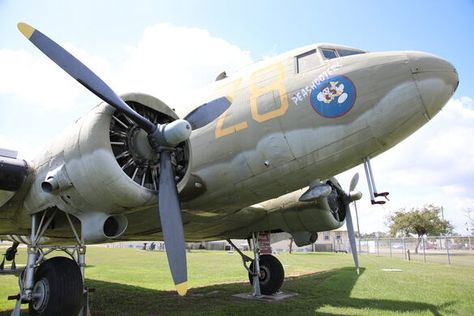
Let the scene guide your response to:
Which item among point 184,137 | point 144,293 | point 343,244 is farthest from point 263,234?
point 343,244

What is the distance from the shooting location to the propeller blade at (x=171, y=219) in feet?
18.7

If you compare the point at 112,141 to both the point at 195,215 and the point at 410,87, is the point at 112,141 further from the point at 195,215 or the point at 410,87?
the point at 410,87

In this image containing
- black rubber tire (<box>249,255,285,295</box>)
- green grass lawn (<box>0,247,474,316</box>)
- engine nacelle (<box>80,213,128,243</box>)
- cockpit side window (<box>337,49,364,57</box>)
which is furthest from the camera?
black rubber tire (<box>249,255,285,295</box>)

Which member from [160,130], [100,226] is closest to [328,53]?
[160,130]

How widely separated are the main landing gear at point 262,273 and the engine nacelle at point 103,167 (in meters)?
5.83

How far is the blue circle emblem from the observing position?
6012mm

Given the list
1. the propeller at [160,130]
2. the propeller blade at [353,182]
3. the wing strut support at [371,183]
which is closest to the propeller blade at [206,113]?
the propeller at [160,130]

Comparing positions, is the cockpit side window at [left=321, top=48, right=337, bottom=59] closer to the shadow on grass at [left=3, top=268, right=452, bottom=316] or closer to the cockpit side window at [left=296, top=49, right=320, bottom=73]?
the cockpit side window at [left=296, top=49, right=320, bottom=73]

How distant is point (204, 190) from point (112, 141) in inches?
73.5

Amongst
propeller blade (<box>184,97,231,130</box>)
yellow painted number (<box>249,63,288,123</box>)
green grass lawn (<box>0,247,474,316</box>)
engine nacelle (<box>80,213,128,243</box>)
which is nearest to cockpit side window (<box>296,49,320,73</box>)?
yellow painted number (<box>249,63,288,123</box>)

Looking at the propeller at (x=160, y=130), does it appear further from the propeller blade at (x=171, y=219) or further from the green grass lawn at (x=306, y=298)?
the green grass lawn at (x=306, y=298)

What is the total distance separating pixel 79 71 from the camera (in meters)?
6.16

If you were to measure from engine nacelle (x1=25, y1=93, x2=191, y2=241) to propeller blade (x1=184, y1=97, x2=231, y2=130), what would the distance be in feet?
1.15

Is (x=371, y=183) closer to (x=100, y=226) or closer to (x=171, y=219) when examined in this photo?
(x=171, y=219)
